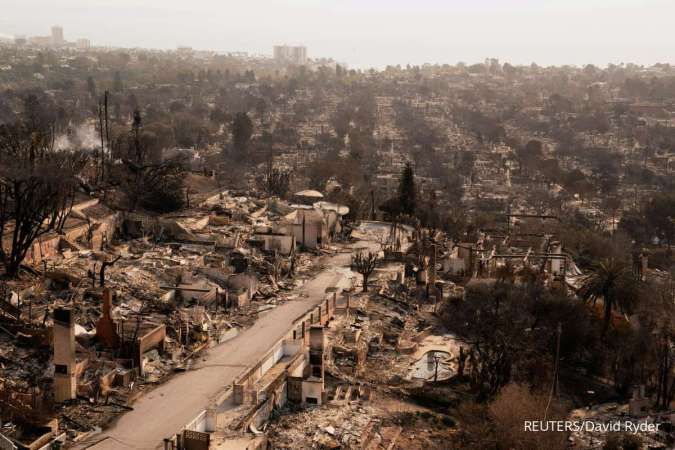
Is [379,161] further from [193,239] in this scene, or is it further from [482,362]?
[482,362]

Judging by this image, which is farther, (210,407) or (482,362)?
(482,362)

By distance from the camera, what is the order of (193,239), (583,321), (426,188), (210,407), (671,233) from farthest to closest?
(426,188), (671,233), (193,239), (583,321), (210,407)

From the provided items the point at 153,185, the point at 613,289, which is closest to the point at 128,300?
the point at 153,185

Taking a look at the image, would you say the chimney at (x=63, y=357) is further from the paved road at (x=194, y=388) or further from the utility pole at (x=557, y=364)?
the utility pole at (x=557, y=364)

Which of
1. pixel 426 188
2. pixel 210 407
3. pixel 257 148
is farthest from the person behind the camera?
pixel 257 148

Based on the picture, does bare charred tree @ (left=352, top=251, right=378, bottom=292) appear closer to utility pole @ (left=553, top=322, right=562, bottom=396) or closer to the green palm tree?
the green palm tree

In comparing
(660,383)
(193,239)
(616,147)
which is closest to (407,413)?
(660,383)
